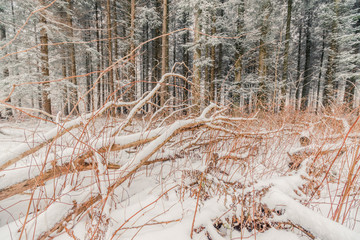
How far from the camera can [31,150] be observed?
1130 mm

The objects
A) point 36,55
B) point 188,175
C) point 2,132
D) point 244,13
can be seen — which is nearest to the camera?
point 188,175

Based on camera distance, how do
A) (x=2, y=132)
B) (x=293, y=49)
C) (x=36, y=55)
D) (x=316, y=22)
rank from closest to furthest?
1. (x=2, y=132)
2. (x=36, y=55)
3. (x=316, y=22)
4. (x=293, y=49)

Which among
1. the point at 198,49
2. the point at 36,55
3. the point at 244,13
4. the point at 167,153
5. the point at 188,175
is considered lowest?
the point at 188,175

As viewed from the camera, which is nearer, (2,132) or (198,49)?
(2,132)

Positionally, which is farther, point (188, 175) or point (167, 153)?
point (167, 153)

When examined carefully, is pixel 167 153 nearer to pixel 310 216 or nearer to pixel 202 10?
pixel 310 216

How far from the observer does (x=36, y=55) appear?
6176mm

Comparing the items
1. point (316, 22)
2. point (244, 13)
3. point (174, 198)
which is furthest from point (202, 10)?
point (316, 22)

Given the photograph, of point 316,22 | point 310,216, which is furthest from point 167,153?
point 316,22

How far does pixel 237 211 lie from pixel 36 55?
28.8ft

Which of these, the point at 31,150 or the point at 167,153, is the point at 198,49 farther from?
the point at 31,150

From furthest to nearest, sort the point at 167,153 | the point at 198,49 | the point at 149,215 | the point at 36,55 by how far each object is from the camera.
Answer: the point at 198,49
the point at 36,55
the point at 167,153
the point at 149,215

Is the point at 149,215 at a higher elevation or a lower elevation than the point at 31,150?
lower

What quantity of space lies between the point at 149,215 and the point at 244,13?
11.1m
